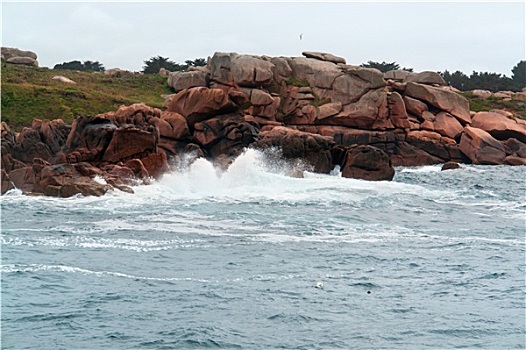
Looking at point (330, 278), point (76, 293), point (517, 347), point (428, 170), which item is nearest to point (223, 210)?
point (330, 278)

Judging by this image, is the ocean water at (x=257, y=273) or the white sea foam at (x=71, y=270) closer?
the ocean water at (x=257, y=273)

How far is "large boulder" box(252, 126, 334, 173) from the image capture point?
135ft

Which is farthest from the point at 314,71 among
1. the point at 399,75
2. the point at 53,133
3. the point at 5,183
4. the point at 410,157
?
the point at 5,183

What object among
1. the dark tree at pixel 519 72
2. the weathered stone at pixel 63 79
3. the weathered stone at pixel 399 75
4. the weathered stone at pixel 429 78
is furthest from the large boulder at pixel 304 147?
A: the dark tree at pixel 519 72

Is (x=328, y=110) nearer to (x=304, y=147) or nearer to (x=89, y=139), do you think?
(x=304, y=147)

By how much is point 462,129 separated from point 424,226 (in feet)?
109

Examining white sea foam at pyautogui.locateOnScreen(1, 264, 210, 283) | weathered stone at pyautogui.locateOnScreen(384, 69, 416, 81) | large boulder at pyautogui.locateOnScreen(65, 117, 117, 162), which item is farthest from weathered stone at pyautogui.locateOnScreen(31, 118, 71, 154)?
weathered stone at pyautogui.locateOnScreen(384, 69, 416, 81)

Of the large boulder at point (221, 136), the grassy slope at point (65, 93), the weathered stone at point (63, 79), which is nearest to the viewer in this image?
the large boulder at point (221, 136)

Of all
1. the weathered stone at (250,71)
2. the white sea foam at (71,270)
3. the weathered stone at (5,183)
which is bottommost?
the white sea foam at (71,270)

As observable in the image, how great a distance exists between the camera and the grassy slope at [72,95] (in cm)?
5659

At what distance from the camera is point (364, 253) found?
18.5 metres

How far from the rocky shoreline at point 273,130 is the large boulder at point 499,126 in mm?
85

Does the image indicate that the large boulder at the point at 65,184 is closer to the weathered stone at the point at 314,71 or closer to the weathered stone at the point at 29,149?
the weathered stone at the point at 29,149

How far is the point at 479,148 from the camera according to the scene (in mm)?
53469
